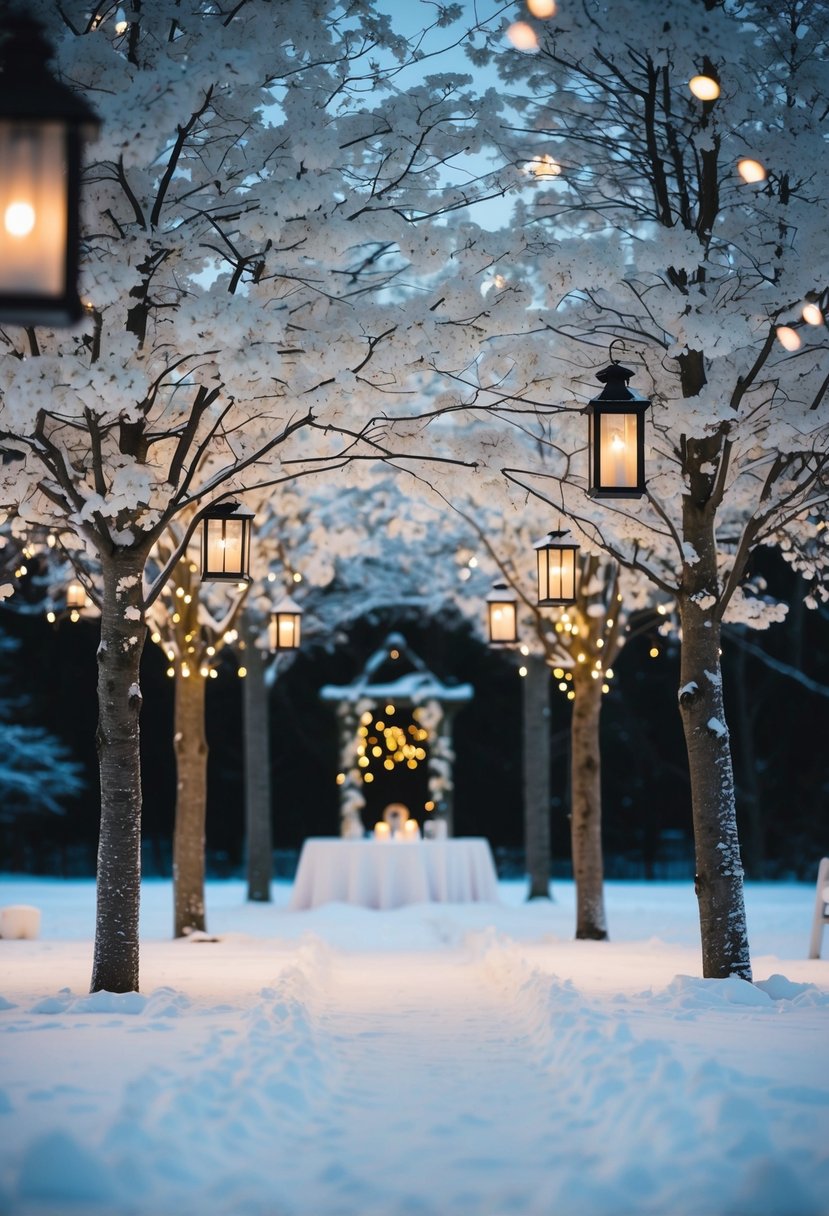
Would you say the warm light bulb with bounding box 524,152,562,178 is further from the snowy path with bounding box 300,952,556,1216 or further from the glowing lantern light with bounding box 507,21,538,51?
the snowy path with bounding box 300,952,556,1216

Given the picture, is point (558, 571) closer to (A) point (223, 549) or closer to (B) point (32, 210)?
(A) point (223, 549)

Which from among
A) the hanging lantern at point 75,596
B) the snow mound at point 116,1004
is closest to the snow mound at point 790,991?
the snow mound at point 116,1004

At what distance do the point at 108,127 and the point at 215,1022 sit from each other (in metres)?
4.53

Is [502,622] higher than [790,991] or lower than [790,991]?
higher

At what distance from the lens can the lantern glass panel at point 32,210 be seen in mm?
3617

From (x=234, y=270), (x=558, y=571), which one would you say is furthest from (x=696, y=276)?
(x=234, y=270)

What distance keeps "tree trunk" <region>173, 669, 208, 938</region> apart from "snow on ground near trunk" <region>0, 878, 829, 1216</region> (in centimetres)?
333

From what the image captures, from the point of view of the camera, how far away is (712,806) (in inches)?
351

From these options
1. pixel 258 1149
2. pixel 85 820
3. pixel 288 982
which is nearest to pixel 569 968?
pixel 288 982

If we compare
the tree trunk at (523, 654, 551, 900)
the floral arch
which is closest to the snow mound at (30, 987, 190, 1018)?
the tree trunk at (523, 654, 551, 900)

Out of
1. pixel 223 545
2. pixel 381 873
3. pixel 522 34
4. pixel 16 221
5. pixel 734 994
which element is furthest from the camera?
pixel 381 873

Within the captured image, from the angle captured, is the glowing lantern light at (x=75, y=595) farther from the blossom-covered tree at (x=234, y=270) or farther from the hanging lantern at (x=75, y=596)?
the blossom-covered tree at (x=234, y=270)

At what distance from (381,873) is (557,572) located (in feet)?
24.6

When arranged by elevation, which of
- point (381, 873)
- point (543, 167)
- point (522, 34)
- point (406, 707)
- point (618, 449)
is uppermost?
point (522, 34)
